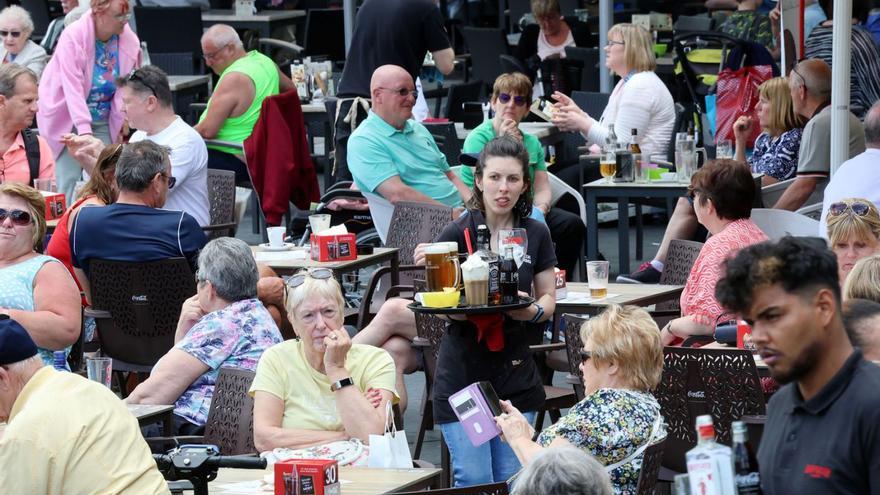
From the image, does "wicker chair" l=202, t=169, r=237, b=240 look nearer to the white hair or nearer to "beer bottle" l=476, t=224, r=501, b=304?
the white hair

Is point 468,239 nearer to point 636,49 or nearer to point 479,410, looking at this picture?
point 479,410

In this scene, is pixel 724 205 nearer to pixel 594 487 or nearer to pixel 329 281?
pixel 329 281

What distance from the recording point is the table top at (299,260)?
7.46 m

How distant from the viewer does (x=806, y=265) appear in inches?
105

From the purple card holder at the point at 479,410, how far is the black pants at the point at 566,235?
441cm

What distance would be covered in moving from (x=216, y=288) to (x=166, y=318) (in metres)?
1.31

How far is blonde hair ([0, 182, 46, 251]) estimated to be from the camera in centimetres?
604

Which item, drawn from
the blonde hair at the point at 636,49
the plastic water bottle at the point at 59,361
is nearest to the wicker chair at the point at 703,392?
the plastic water bottle at the point at 59,361

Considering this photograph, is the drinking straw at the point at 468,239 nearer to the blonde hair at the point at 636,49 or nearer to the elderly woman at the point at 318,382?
the elderly woman at the point at 318,382

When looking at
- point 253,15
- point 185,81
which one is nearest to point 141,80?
point 185,81

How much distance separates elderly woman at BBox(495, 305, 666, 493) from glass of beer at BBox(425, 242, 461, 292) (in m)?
0.88

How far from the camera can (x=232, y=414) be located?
206 inches

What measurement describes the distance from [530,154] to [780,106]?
1.39 metres

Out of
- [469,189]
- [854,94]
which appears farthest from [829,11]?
[469,189]
